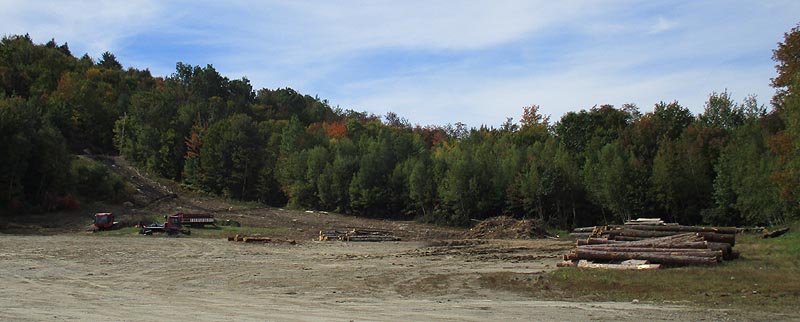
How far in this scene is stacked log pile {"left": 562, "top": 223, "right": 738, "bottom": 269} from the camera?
24.6 m

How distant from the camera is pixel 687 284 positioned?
19.6 metres

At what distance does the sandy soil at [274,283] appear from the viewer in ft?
46.5

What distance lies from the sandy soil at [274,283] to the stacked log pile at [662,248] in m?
1.96

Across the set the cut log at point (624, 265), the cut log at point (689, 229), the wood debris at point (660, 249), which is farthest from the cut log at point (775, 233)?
the cut log at point (624, 265)

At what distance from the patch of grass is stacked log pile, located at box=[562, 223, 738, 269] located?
0.68m

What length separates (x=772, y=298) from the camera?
16.9 metres

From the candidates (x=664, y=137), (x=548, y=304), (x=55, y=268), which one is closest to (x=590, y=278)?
(x=548, y=304)

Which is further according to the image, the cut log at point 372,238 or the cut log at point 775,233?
the cut log at point 372,238

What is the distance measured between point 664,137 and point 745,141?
362 inches

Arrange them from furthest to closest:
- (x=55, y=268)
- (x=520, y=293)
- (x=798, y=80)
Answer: (x=798, y=80) → (x=55, y=268) → (x=520, y=293)

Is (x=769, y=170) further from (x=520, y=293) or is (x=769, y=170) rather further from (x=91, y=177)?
(x=91, y=177)

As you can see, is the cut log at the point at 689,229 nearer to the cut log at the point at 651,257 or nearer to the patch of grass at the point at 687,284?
the patch of grass at the point at 687,284

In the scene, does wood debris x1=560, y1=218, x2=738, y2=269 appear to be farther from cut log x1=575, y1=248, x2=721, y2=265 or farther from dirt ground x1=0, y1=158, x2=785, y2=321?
dirt ground x1=0, y1=158, x2=785, y2=321

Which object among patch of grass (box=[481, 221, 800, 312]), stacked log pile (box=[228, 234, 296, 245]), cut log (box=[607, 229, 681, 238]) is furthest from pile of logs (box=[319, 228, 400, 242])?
patch of grass (box=[481, 221, 800, 312])
